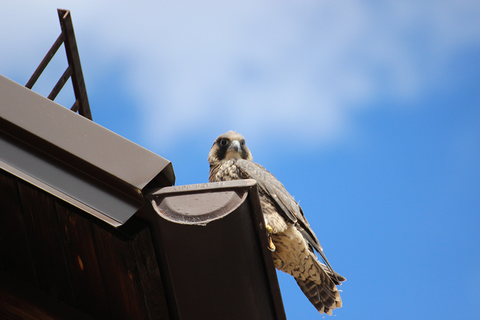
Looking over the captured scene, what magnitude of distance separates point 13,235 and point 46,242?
0.14 metres

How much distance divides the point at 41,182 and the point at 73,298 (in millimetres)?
565

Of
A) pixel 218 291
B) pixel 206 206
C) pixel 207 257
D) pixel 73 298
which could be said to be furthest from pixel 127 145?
pixel 73 298

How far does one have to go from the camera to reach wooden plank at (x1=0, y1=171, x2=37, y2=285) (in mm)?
1529

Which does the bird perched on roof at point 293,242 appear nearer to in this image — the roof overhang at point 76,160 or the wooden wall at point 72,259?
Result: the wooden wall at point 72,259

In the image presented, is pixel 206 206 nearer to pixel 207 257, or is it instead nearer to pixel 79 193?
pixel 207 257

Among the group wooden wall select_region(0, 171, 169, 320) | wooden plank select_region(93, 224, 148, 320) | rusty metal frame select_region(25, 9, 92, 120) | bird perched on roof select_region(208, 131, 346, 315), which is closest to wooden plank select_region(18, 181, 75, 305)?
wooden wall select_region(0, 171, 169, 320)

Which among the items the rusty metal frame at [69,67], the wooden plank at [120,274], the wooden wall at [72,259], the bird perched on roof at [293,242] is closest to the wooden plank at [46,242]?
the wooden wall at [72,259]

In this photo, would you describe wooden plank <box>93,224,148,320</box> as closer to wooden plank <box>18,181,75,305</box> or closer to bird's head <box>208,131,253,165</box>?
wooden plank <box>18,181,75,305</box>

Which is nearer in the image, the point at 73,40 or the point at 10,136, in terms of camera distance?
the point at 10,136

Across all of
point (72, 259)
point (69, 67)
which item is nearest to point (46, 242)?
point (72, 259)

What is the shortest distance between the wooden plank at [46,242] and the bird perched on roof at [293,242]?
1.97 metres

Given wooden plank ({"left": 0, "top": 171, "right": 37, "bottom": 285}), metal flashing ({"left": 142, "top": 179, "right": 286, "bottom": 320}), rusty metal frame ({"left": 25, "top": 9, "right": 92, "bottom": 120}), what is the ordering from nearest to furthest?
metal flashing ({"left": 142, "top": 179, "right": 286, "bottom": 320}) → wooden plank ({"left": 0, "top": 171, "right": 37, "bottom": 285}) → rusty metal frame ({"left": 25, "top": 9, "right": 92, "bottom": 120})

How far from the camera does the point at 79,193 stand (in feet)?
4.20

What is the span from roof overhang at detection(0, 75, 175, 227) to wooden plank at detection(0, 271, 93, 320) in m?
0.59
